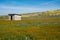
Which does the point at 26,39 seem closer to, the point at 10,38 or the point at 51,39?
the point at 10,38

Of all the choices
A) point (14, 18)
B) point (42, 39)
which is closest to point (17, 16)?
point (14, 18)

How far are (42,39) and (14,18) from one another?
70.7 metres

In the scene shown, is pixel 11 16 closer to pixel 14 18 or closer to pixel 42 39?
pixel 14 18

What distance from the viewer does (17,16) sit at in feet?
291

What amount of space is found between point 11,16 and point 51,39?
7074 centimetres

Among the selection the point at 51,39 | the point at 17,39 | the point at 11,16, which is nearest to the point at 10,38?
the point at 17,39

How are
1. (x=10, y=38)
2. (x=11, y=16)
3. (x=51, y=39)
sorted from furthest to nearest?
(x=11, y=16)
(x=51, y=39)
(x=10, y=38)

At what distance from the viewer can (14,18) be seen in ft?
291

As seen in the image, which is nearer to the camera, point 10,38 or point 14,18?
point 10,38

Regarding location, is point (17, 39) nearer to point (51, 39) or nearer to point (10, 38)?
point (10, 38)

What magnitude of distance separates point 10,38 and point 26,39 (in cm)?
121

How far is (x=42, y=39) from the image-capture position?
61.4ft

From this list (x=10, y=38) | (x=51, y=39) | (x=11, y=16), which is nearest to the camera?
(x=10, y=38)

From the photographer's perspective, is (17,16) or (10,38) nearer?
(10,38)
